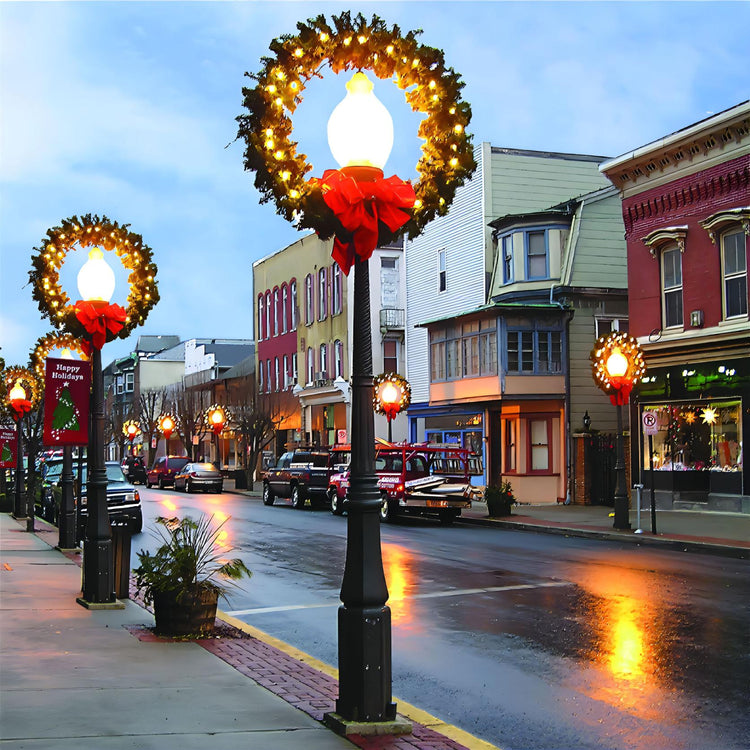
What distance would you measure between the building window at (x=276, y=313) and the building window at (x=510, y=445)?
85.0 feet

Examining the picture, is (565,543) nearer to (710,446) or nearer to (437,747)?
(710,446)

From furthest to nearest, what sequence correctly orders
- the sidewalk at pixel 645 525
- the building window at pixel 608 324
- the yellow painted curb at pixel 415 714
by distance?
the building window at pixel 608 324 < the sidewalk at pixel 645 525 < the yellow painted curb at pixel 415 714

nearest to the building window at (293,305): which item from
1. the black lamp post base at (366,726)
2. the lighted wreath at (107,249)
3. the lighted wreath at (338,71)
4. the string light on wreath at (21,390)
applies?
the string light on wreath at (21,390)

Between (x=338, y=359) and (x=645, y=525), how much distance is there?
89.4 feet

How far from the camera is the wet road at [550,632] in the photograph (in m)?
7.00

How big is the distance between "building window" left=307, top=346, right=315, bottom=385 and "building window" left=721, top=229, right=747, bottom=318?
29.3 m

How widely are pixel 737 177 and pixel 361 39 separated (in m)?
19.8

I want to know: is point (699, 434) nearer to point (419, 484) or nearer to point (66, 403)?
point (419, 484)

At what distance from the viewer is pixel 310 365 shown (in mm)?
52500

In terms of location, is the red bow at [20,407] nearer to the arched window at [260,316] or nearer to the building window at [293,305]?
the building window at [293,305]

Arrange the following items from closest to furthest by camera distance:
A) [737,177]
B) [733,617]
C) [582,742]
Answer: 1. [582,742]
2. [733,617]
3. [737,177]

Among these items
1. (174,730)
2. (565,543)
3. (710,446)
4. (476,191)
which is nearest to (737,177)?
(710,446)

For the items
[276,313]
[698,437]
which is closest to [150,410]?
[276,313]

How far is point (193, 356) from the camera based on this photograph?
79.2 m
